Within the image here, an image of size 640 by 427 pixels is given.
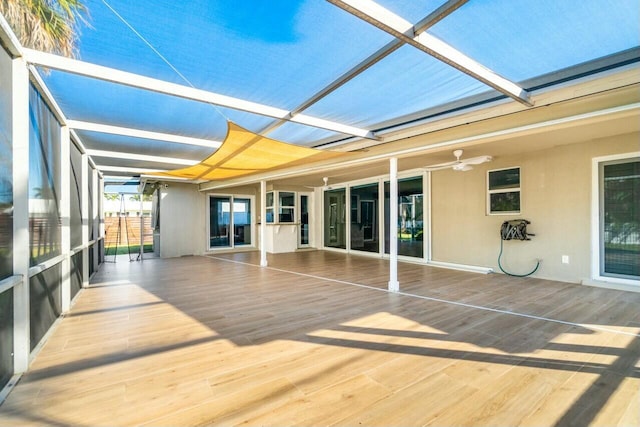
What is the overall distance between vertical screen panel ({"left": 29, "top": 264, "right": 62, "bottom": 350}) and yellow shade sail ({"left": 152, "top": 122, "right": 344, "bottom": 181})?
7.74ft

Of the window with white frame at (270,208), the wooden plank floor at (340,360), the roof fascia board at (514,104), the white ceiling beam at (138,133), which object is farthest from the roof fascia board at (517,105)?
the window with white frame at (270,208)

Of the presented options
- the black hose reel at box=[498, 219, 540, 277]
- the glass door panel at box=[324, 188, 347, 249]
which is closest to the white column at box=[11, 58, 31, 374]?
the black hose reel at box=[498, 219, 540, 277]

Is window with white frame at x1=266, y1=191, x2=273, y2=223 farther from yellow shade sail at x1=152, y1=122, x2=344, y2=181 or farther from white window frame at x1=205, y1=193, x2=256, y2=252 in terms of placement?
yellow shade sail at x1=152, y1=122, x2=344, y2=181

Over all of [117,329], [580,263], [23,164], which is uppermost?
[23,164]

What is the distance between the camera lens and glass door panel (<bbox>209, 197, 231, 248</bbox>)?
10273 millimetres

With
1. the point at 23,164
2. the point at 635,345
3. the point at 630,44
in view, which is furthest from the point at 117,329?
the point at 630,44

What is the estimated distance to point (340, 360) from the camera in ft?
7.92

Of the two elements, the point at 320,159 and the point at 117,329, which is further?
the point at 320,159

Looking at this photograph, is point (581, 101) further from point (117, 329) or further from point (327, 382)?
point (117, 329)

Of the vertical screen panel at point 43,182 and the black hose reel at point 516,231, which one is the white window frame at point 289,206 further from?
the vertical screen panel at point 43,182

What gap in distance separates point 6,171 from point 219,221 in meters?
8.58

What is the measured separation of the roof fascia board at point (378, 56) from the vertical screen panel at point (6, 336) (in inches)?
115

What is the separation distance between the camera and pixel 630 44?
2.26 meters

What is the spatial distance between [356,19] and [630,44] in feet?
7.05
